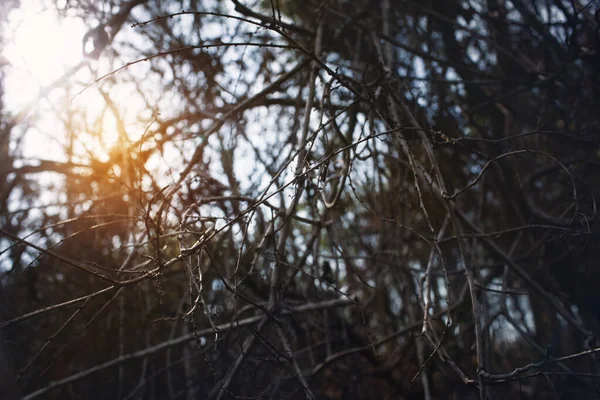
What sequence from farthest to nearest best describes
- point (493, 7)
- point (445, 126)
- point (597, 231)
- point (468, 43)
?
1. point (468, 43)
2. point (493, 7)
3. point (445, 126)
4. point (597, 231)

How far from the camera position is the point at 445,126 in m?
3.22

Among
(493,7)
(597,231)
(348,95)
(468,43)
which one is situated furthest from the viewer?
(468,43)

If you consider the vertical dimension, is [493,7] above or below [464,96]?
above

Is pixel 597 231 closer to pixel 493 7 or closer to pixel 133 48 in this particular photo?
pixel 493 7

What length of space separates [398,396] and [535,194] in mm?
1707

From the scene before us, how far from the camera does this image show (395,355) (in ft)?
11.0

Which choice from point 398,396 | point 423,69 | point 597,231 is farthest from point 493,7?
point 398,396

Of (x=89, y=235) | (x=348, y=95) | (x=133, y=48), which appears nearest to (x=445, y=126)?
(x=348, y=95)

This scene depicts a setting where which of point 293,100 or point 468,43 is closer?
point 293,100

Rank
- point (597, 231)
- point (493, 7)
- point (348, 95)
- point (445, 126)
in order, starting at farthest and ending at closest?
point (493, 7)
point (445, 126)
point (348, 95)
point (597, 231)

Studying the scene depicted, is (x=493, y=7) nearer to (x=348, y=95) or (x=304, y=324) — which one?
(x=348, y=95)

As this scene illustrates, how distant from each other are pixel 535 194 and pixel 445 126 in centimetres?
88

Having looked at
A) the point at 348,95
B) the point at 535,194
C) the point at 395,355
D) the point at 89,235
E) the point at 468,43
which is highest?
the point at 468,43

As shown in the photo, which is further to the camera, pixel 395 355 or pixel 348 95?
pixel 395 355
